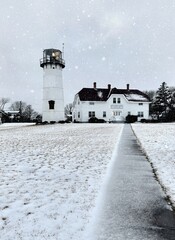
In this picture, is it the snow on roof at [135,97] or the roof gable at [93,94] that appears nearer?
the roof gable at [93,94]

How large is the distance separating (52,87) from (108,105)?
45.9ft

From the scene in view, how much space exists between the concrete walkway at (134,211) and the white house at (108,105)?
4061 cm

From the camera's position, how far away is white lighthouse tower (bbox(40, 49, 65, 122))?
125ft

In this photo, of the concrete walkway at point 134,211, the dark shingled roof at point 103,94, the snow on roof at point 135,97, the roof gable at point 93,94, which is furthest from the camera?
the snow on roof at point 135,97

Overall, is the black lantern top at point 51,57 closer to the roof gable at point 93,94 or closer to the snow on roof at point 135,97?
the roof gable at point 93,94

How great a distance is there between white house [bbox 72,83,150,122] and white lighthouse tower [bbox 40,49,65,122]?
8024 mm

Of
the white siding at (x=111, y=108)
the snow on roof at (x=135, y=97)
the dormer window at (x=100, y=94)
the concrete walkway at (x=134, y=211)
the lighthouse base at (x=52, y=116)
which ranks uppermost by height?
the dormer window at (x=100, y=94)

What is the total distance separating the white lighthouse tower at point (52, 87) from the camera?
125ft

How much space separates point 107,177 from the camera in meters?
5.47

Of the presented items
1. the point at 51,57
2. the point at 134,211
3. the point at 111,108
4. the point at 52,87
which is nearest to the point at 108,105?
the point at 111,108

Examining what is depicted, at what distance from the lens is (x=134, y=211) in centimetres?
360

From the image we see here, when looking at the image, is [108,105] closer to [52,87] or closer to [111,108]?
[111,108]

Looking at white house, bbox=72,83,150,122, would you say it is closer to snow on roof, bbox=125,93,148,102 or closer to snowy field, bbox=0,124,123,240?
A: snow on roof, bbox=125,93,148,102

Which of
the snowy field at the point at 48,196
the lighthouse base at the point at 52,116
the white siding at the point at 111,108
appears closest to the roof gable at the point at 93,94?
the white siding at the point at 111,108
